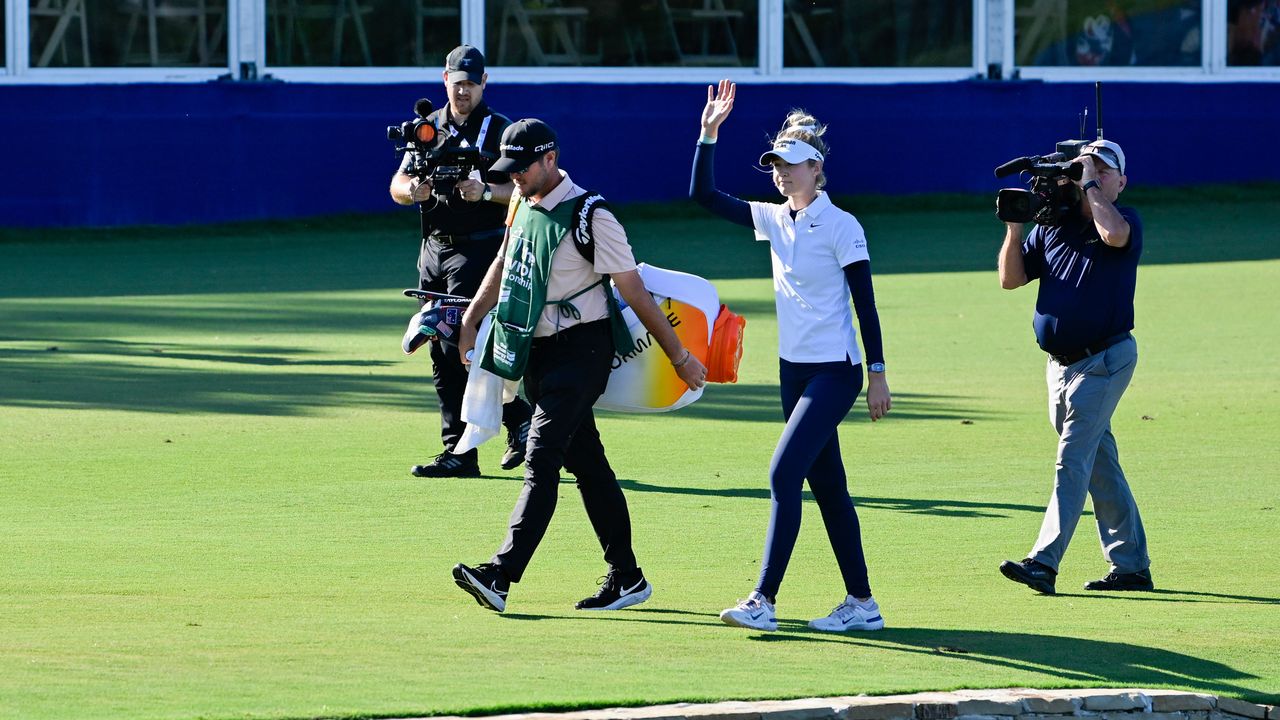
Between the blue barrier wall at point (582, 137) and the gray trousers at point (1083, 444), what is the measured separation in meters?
16.7

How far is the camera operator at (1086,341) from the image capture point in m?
7.81

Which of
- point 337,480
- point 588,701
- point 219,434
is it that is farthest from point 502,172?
point 219,434

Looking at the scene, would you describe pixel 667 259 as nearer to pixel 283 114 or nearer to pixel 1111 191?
pixel 283 114

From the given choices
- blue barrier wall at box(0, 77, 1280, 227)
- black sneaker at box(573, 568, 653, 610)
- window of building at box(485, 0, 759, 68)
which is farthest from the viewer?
window of building at box(485, 0, 759, 68)

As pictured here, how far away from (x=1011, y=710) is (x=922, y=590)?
187cm

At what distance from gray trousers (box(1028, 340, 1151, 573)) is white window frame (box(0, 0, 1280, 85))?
680 inches

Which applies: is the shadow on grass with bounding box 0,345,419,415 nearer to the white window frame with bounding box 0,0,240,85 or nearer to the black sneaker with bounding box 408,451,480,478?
the black sneaker with bounding box 408,451,480,478

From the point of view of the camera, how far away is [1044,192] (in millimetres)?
7801

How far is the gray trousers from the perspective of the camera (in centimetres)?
785

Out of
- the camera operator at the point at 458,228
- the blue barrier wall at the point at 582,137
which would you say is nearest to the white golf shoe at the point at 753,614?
the camera operator at the point at 458,228

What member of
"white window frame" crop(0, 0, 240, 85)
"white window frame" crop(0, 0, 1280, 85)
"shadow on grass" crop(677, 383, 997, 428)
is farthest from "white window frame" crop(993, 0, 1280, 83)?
"shadow on grass" crop(677, 383, 997, 428)

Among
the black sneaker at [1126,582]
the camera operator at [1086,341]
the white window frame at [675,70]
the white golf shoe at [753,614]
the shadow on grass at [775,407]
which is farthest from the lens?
the white window frame at [675,70]

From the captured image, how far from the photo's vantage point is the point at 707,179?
7.55 m

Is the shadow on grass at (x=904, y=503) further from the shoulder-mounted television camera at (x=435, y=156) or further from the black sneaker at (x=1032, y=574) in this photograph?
the shoulder-mounted television camera at (x=435, y=156)
